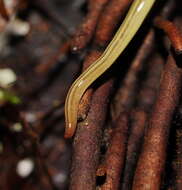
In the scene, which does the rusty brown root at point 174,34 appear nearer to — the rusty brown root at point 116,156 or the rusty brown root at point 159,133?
the rusty brown root at point 159,133

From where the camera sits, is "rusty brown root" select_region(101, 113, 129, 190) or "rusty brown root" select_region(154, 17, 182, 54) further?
"rusty brown root" select_region(154, 17, 182, 54)

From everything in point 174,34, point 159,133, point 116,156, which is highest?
point 174,34

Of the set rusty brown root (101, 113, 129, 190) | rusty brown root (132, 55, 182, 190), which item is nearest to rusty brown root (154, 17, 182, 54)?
rusty brown root (132, 55, 182, 190)

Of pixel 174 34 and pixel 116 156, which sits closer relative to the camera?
pixel 116 156

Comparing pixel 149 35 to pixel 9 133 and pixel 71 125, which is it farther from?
pixel 9 133

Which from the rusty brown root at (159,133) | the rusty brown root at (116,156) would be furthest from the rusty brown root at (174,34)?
the rusty brown root at (116,156)

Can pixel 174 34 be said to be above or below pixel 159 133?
above

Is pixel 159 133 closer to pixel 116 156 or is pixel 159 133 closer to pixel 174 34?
pixel 116 156

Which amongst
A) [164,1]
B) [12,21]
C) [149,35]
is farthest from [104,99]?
[12,21]

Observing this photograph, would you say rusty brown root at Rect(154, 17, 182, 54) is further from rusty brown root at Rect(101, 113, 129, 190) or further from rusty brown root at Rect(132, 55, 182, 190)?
rusty brown root at Rect(101, 113, 129, 190)

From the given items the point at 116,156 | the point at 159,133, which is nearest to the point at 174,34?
the point at 159,133

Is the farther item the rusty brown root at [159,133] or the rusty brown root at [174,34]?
the rusty brown root at [174,34]
